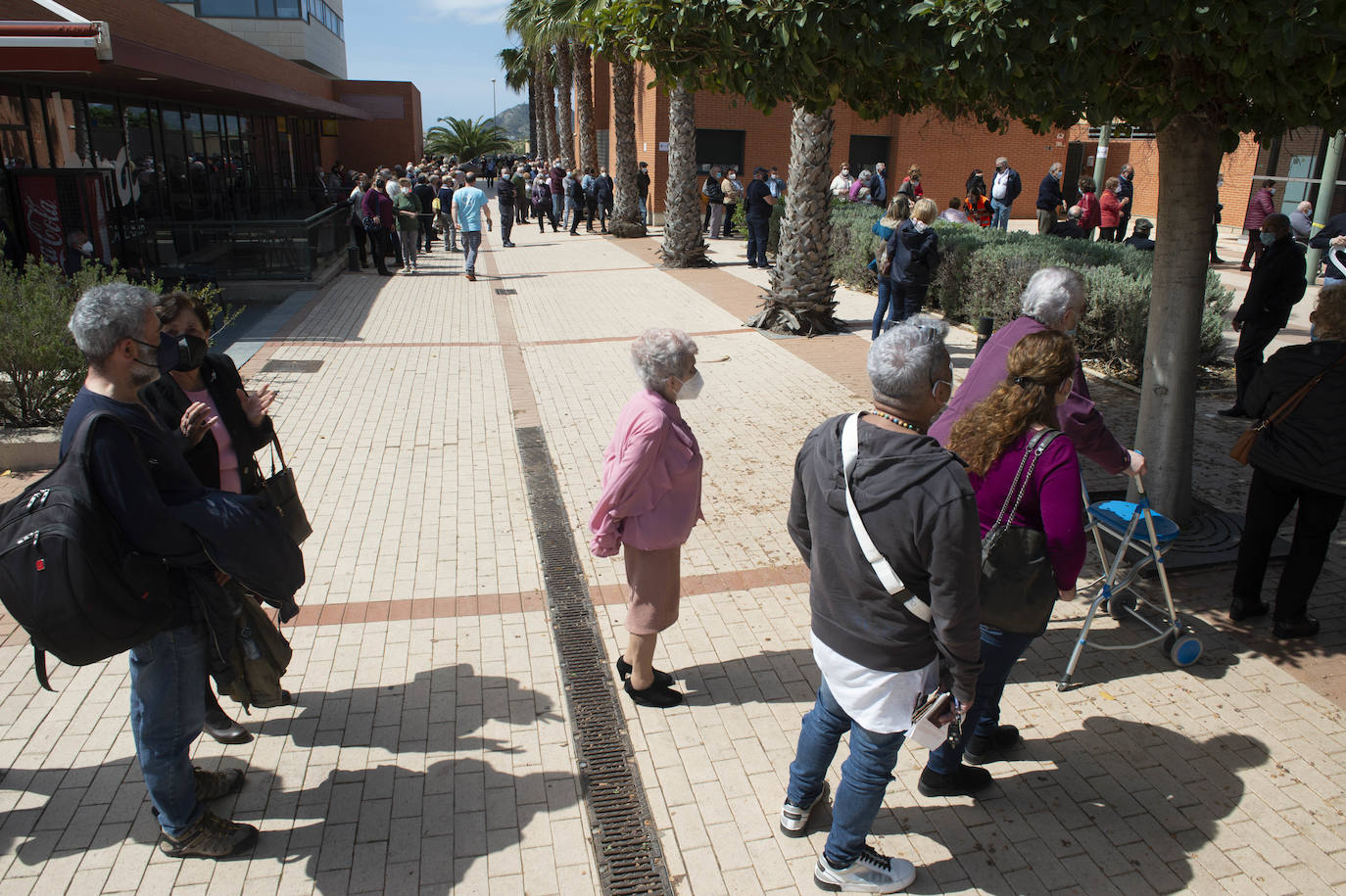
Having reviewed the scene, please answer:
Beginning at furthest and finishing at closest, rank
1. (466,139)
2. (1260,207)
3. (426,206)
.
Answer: (466,139)
(426,206)
(1260,207)

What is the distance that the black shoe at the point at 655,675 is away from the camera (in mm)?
4117

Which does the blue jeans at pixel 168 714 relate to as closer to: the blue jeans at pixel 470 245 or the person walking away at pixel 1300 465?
the person walking away at pixel 1300 465

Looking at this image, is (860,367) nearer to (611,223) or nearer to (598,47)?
(598,47)

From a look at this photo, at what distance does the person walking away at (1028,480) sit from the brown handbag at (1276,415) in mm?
1782

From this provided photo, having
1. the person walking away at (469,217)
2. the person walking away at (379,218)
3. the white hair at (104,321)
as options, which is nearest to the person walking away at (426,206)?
the person walking away at (379,218)

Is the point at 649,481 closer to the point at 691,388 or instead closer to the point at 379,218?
the point at 691,388

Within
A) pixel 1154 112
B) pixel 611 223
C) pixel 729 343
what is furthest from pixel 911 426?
pixel 611 223

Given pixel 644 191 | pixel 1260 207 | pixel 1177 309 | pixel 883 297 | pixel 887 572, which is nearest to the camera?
pixel 887 572

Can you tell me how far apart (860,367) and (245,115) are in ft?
73.1

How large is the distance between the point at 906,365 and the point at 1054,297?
6.23 ft

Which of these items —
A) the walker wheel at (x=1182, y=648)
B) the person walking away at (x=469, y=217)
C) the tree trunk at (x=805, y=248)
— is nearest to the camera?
the walker wheel at (x=1182, y=648)

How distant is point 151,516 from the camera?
2771 mm

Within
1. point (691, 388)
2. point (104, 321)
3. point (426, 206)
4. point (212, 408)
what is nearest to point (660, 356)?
point (691, 388)

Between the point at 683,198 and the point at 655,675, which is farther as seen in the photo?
the point at 683,198
